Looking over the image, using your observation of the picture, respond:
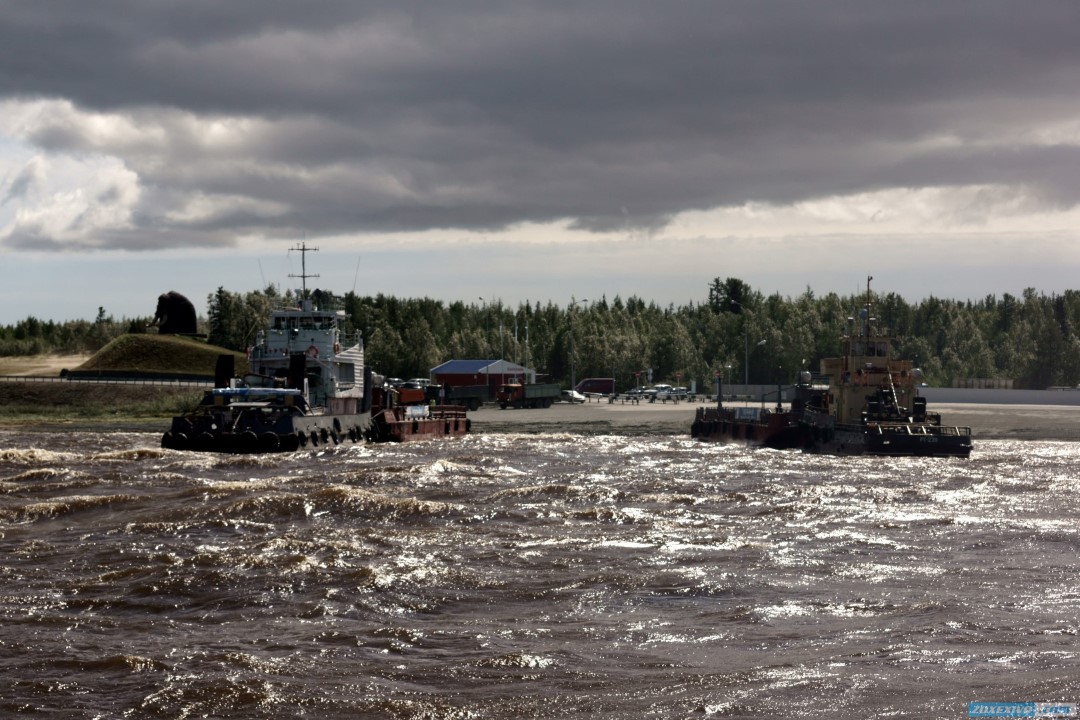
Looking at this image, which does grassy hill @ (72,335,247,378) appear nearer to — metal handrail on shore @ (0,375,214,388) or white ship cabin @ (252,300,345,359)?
metal handrail on shore @ (0,375,214,388)

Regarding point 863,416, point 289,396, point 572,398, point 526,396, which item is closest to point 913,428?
point 863,416

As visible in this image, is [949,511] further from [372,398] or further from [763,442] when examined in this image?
[372,398]

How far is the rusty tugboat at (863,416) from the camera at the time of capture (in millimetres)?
57969

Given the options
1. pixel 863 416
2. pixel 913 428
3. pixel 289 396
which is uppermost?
pixel 289 396

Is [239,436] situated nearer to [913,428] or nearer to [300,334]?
[300,334]

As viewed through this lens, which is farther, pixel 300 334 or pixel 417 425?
pixel 417 425

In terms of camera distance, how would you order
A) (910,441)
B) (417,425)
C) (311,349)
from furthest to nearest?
(417,425) → (311,349) → (910,441)

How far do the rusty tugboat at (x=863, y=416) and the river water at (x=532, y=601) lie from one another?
18699 mm

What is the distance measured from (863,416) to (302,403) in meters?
29.5

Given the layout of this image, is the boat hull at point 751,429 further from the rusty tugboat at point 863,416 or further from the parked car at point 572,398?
the parked car at point 572,398

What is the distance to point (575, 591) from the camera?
67.9 feet

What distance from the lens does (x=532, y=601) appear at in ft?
65.5

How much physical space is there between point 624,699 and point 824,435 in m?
53.2

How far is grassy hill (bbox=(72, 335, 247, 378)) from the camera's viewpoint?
5566 inches
